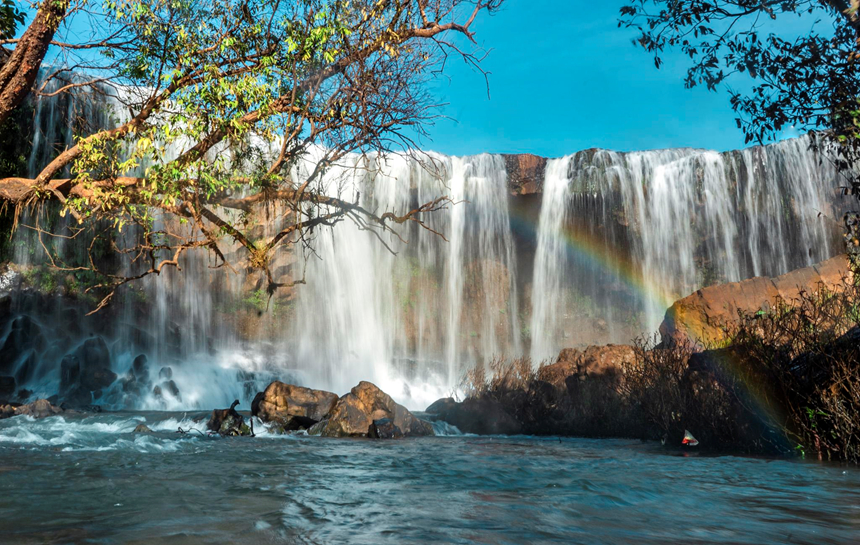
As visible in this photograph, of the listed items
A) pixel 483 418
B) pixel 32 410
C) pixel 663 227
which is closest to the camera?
pixel 483 418

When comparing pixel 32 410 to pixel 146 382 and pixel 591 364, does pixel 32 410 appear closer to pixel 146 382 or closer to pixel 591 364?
pixel 146 382

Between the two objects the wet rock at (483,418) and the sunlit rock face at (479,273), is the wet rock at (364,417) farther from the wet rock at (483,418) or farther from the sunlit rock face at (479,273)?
the sunlit rock face at (479,273)

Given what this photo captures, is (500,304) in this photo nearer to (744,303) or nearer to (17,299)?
(744,303)

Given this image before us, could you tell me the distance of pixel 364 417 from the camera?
39.2ft

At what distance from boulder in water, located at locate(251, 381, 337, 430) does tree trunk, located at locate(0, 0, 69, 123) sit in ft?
23.2

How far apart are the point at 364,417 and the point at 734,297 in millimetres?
8888

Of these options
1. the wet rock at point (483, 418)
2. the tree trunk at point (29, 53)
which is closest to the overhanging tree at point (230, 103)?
the tree trunk at point (29, 53)

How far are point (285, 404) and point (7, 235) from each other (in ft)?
29.0

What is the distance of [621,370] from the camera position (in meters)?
13.1

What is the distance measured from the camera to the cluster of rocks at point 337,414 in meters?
11.6

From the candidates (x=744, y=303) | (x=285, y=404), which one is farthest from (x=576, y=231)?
(x=285, y=404)

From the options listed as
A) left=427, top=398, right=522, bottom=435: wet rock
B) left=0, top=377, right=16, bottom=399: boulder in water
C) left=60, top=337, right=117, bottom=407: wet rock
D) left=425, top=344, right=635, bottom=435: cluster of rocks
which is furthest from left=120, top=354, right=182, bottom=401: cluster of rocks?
left=427, top=398, right=522, bottom=435: wet rock

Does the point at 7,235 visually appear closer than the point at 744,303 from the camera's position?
No

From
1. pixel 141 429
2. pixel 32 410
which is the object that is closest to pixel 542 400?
pixel 141 429
